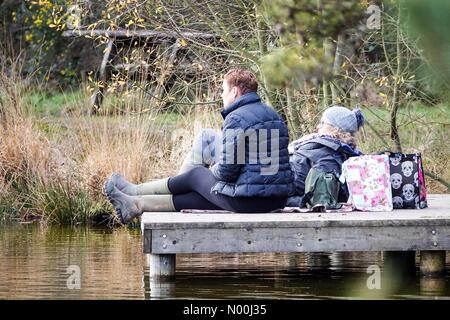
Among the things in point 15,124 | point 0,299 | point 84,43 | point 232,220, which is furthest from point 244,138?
point 84,43

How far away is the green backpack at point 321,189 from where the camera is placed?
667cm

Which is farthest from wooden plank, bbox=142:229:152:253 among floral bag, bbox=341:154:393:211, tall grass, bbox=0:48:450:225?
tall grass, bbox=0:48:450:225

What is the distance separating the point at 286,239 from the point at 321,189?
2.19 ft

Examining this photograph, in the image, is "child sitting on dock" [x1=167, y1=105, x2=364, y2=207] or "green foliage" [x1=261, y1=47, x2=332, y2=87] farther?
"child sitting on dock" [x1=167, y1=105, x2=364, y2=207]

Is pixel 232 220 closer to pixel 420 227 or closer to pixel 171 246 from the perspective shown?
pixel 171 246

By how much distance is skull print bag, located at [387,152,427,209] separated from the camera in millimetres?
6629

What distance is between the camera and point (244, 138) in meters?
6.42

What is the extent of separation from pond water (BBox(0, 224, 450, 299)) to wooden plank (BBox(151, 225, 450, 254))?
0.26 meters

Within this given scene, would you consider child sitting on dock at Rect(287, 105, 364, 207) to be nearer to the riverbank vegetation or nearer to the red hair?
the red hair

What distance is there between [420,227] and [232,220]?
3.89ft

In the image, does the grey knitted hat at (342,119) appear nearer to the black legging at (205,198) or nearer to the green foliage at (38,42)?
the black legging at (205,198)

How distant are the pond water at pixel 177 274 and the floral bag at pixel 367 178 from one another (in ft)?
1.83
